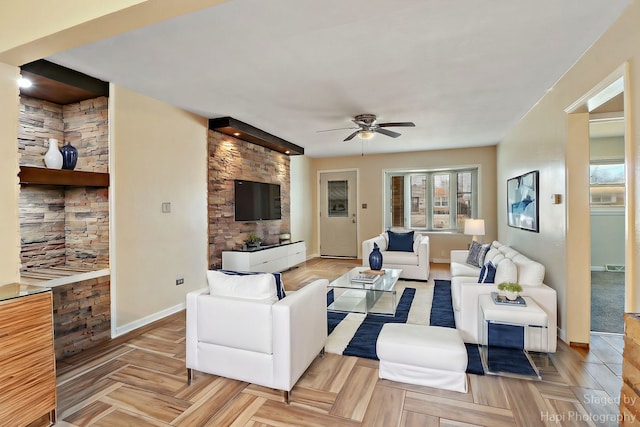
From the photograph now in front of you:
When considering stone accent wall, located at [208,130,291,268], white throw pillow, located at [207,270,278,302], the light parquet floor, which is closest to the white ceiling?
stone accent wall, located at [208,130,291,268]

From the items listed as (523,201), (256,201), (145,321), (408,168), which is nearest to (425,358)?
(145,321)

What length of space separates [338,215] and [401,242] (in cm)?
263

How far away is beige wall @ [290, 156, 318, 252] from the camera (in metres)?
7.36

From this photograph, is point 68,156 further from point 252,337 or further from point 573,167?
point 573,167

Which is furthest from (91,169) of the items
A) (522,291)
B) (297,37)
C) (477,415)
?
(522,291)

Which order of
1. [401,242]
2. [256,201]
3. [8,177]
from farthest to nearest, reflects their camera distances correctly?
[401,242] → [256,201] → [8,177]

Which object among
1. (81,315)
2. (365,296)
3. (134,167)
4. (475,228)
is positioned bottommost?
(365,296)

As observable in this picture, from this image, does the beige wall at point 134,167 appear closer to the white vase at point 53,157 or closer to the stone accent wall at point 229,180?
the stone accent wall at point 229,180

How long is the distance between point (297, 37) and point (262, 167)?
3828 mm

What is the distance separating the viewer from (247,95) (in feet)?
11.9

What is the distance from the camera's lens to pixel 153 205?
12.3 feet

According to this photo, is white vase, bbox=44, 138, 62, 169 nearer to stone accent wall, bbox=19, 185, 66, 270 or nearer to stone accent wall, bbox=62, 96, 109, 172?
stone accent wall, bbox=62, 96, 109, 172

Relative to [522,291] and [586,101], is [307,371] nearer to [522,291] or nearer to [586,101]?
[522,291]

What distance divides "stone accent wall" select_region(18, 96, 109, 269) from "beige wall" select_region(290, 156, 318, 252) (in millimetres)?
4275
